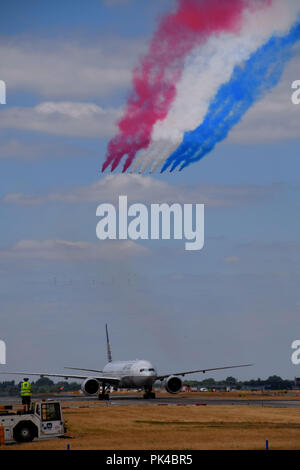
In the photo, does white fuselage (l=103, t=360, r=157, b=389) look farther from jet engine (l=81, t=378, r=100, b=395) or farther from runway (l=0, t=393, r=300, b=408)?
jet engine (l=81, t=378, r=100, b=395)

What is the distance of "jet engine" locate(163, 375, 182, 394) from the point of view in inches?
4077

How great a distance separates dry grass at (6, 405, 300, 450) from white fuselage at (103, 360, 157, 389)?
83.9 feet

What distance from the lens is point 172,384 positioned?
103750mm

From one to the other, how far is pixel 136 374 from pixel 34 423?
5928cm

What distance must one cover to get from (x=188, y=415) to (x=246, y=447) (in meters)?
27.2

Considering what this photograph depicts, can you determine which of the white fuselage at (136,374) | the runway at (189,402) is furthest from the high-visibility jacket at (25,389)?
the white fuselage at (136,374)

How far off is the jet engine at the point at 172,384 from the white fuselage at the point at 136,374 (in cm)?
221

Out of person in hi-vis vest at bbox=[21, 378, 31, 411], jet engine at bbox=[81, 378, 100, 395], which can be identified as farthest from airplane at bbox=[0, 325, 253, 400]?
person in hi-vis vest at bbox=[21, 378, 31, 411]

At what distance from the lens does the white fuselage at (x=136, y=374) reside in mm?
101062

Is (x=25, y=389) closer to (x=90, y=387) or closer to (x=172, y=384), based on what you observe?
Result: (x=90, y=387)

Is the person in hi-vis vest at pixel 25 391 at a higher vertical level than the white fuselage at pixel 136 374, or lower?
lower

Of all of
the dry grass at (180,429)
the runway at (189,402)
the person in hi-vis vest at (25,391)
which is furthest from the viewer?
the runway at (189,402)

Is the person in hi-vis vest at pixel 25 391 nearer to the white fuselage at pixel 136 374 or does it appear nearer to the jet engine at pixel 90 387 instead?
the white fuselage at pixel 136 374
